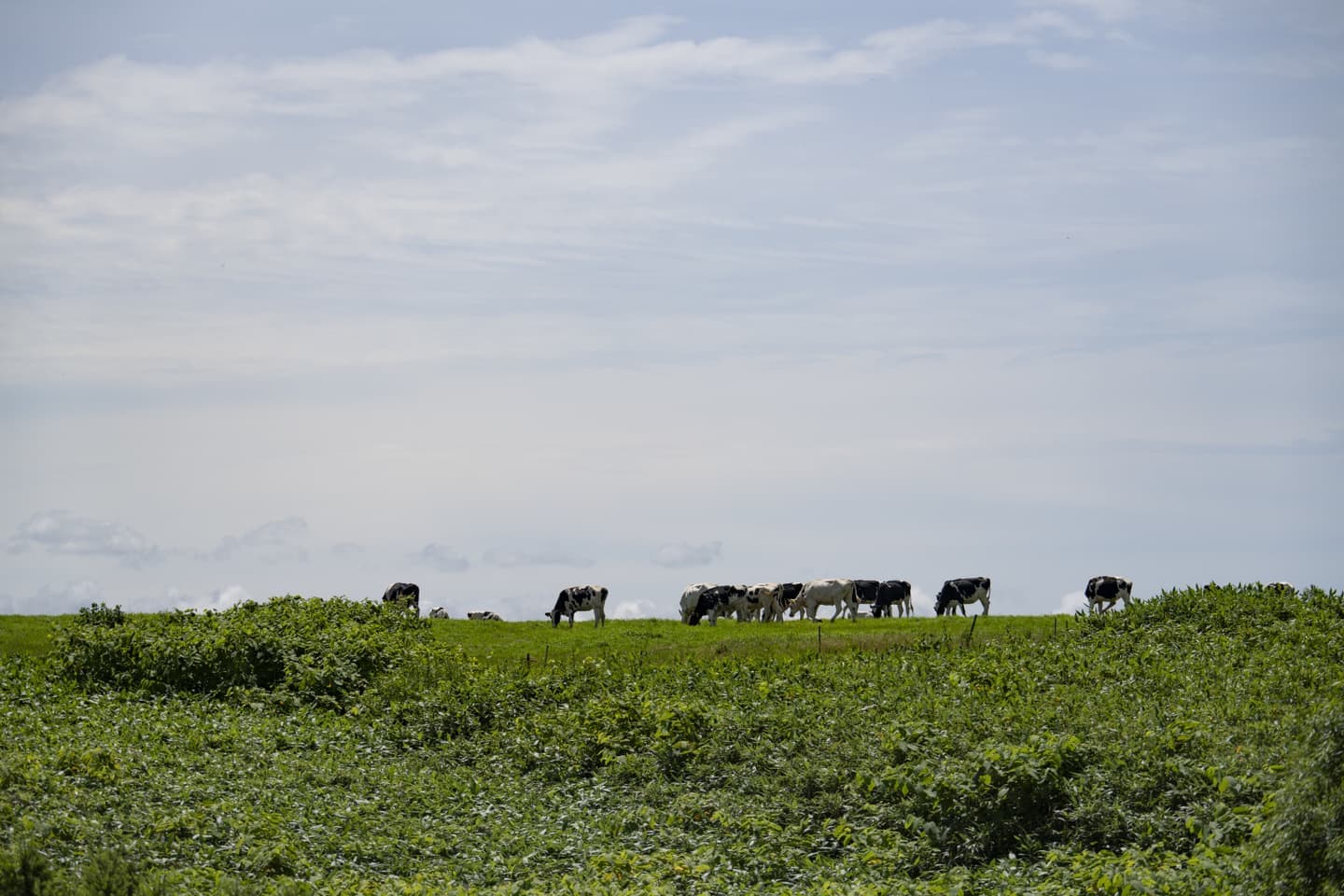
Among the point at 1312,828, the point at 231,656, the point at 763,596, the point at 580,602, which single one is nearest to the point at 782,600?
the point at 763,596

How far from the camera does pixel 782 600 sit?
4941 cm

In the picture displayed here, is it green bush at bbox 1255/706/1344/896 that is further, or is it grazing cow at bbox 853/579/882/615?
grazing cow at bbox 853/579/882/615

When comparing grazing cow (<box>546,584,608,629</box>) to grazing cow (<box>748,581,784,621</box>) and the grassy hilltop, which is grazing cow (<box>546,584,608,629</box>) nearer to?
grazing cow (<box>748,581,784,621</box>)

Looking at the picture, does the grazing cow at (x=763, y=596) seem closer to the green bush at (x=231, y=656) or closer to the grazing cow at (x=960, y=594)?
the grazing cow at (x=960, y=594)

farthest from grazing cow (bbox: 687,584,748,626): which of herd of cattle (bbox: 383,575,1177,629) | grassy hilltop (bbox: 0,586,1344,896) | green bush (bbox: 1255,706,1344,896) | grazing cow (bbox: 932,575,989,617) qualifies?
green bush (bbox: 1255,706,1344,896)

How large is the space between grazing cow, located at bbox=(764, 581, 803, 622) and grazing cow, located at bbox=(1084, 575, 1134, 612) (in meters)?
11.4

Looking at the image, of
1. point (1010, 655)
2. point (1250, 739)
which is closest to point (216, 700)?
point (1010, 655)

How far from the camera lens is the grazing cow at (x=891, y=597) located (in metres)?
49.3

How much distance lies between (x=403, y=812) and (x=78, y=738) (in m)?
6.57

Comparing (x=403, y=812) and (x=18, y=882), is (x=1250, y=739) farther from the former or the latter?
(x=18, y=882)

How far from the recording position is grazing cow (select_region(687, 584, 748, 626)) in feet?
155

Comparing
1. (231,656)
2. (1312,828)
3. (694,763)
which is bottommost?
(694,763)

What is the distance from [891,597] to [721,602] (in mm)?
7097

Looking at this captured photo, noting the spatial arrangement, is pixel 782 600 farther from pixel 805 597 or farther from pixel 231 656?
pixel 231 656
